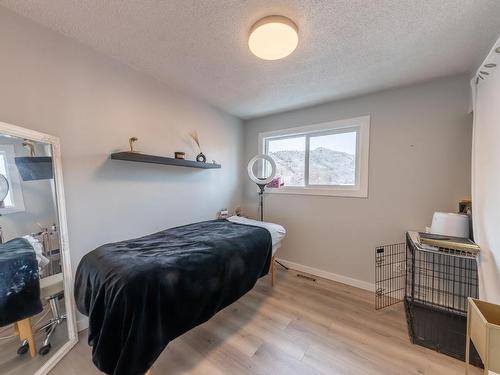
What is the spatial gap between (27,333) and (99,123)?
5.17 feet

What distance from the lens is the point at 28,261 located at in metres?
1.29

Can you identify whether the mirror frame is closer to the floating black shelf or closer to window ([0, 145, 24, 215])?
window ([0, 145, 24, 215])

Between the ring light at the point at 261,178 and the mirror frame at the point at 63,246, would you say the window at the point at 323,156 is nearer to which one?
the ring light at the point at 261,178

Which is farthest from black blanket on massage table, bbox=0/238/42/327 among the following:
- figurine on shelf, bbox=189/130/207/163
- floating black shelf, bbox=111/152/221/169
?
figurine on shelf, bbox=189/130/207/163

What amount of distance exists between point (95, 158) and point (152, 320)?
1.42 meters

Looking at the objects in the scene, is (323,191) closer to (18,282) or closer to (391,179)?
(391,179)

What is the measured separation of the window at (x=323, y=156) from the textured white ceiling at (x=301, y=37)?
1.85 ft

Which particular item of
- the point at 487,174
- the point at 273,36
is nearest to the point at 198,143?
the point at 273,36

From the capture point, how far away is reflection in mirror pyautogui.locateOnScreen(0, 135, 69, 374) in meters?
1.20

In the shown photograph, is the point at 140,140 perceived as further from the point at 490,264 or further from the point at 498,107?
the point at 490,264

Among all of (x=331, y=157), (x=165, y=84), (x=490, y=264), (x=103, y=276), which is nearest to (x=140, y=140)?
(x=165, y=84)

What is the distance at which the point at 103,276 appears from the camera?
3.80ft

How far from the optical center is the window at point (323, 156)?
7.95 ft

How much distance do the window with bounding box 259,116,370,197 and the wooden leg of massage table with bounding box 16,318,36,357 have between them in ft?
8.80
